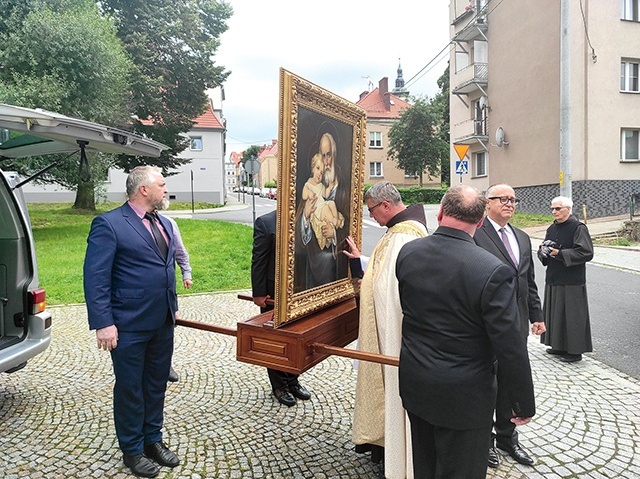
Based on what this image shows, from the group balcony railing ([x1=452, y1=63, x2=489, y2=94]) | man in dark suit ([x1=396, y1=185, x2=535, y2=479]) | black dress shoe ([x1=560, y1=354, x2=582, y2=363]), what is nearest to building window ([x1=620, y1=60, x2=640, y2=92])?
balcony railing ([x1=452, y1=63, x2=489, y2=94])

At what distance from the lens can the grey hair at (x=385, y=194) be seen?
3033mm

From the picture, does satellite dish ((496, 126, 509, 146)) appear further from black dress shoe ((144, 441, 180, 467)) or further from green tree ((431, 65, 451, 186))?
black dress shoe ((144, 441, 180, 467))

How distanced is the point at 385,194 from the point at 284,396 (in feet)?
7.46

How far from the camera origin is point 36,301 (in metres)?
4.00

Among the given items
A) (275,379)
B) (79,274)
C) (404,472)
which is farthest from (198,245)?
(404,472)

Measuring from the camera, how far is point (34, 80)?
14344mm

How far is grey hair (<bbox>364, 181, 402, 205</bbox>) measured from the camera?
9.95ft

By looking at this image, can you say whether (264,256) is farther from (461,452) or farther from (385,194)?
(461,452)

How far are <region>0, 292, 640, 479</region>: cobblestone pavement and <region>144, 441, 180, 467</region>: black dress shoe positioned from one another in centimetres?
6

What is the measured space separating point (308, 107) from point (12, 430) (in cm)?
352

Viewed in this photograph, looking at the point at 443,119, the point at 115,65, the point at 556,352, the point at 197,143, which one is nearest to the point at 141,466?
the point at 556,352

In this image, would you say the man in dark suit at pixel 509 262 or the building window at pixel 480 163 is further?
the building window at pixel 480 163

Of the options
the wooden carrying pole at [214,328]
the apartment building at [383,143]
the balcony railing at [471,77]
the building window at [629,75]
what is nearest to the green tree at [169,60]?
the balcony railing at [471,77]

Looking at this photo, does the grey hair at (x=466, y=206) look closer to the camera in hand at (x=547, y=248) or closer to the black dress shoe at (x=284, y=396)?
the black dress shoe at (x=284, y=396)
